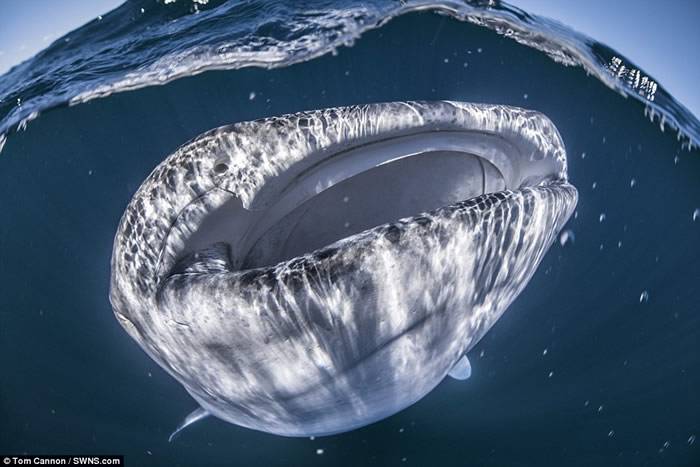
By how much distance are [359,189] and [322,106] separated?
320 inches

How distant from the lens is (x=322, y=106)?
378 inches

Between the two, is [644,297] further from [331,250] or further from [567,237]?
[331,250]

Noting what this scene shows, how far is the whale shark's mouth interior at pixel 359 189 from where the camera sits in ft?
5.50

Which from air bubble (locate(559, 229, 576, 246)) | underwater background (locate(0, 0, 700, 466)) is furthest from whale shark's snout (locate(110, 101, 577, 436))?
air bubble (locate(559, 229, 576, 246))

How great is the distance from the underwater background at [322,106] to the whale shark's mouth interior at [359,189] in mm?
4582

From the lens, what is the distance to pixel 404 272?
1.32 metres

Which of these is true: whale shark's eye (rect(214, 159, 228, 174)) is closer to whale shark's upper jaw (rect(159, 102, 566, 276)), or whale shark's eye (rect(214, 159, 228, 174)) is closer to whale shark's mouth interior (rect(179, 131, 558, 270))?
whale shark's upper jaw (rect(159, 102, 566, 276))

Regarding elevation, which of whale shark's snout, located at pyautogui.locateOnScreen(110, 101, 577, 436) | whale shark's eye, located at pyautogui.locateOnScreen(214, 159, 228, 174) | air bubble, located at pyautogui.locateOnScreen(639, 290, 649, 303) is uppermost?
whale shark's eye, located at pyautogui.locateOnScreen(214, 159, 228, 174)

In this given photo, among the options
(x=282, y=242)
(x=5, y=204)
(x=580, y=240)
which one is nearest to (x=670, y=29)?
(x=580, y=240)

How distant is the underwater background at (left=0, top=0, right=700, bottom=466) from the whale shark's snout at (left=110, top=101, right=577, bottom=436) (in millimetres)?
4649

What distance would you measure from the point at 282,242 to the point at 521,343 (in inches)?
404

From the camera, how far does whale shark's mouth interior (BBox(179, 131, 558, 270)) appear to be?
5.50 ft

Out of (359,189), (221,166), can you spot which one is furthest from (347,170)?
(221,166)

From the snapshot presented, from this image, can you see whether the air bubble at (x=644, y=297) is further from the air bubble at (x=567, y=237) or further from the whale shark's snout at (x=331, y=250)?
the whale shark's snout at (x=331, y=250)
